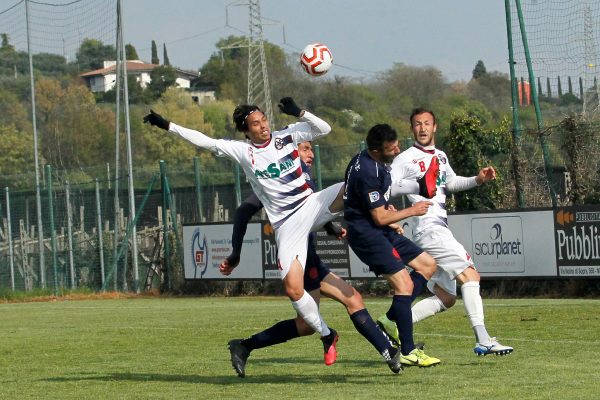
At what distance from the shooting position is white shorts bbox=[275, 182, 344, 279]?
10336 mm

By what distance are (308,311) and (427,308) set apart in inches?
76.0

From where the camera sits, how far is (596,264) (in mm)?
20672

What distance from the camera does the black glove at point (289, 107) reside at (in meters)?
10.7

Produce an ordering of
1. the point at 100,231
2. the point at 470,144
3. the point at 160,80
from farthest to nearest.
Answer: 1. the point at 160,80
2. the point at 100,231
3. the point at 470,144

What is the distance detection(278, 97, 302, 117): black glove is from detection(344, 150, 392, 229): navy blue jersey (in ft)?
2.45

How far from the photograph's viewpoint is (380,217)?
33.3ft

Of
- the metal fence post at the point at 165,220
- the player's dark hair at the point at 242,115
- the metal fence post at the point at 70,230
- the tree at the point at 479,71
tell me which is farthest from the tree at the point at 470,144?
the tree at the point at 479,71

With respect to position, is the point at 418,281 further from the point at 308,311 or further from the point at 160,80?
the point at 160,80

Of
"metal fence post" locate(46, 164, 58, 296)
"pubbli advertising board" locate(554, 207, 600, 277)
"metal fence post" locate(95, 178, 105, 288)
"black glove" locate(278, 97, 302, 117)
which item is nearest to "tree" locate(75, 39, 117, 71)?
"metal fence post" locate(46, 164, 58, 296)

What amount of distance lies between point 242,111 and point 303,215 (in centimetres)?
104

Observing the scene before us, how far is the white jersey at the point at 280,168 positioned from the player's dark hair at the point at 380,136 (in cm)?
68

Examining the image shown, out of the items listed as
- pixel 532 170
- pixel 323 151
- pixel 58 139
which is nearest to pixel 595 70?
pixel 532 170

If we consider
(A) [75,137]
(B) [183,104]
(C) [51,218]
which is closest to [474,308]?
(C) [51,218]

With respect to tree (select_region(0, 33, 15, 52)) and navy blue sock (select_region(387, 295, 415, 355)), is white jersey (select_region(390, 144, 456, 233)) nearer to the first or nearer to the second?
navy blue sock (select_region(387, 295, 415, 355))
